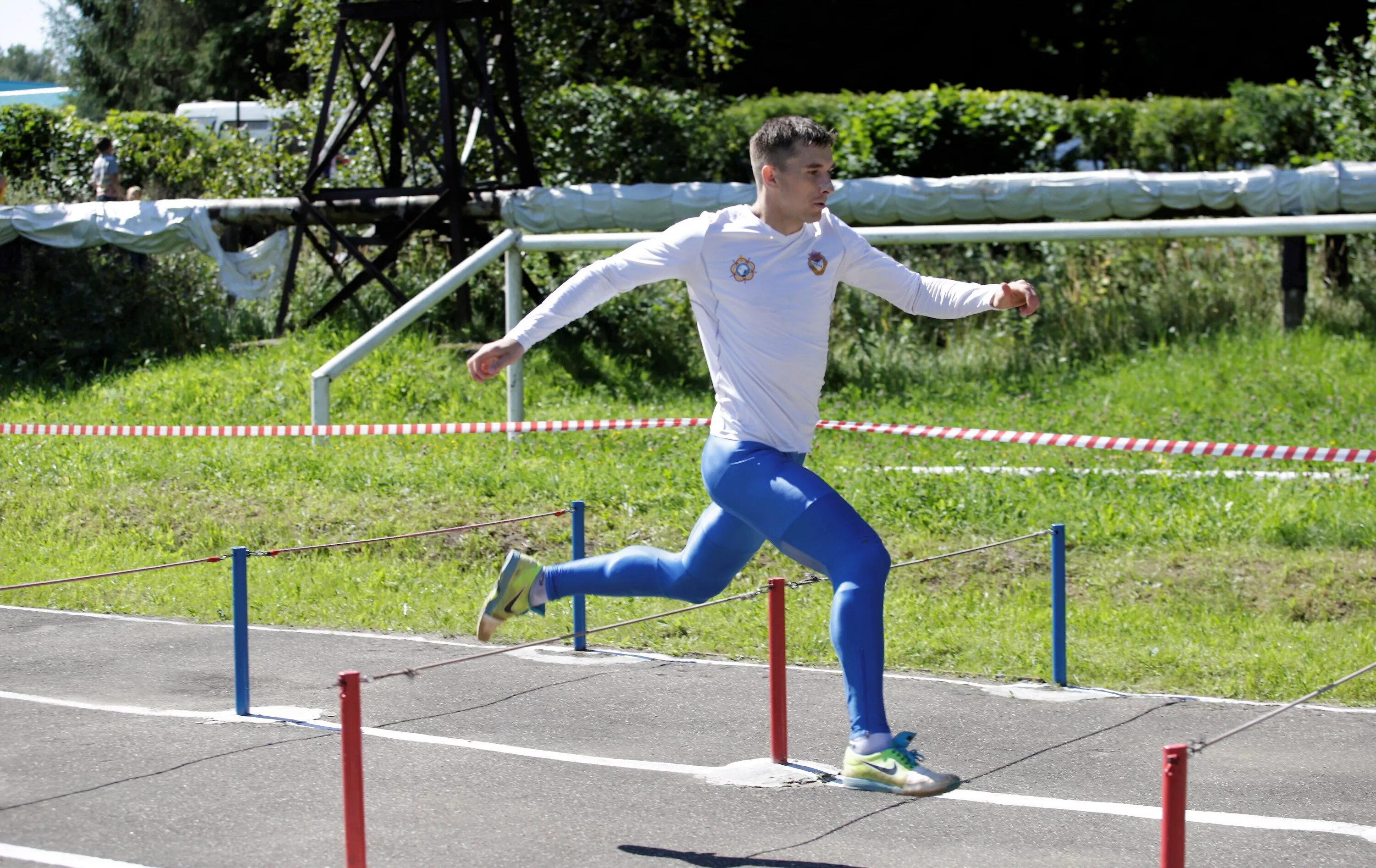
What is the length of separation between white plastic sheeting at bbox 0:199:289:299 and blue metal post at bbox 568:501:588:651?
9748mm

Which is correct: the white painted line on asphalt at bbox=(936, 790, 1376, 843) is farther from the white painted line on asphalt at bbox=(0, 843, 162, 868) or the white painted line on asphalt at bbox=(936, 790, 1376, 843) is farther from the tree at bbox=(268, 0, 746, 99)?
the tree at bbox=(268, 0, 746, 99)

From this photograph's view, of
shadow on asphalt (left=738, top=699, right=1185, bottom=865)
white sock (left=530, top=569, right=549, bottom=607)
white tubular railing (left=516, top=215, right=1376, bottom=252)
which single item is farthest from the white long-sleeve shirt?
white tubular railing (left=516, top=215, right=1376, bottom=252)

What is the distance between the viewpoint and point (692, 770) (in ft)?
20.3

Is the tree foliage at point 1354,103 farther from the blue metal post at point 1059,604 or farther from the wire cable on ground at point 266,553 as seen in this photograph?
the wire cable on ground at point 266,553

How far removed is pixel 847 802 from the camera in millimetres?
5723

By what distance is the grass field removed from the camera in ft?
28.1

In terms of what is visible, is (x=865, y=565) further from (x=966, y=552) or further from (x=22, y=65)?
(x=22, y=65)

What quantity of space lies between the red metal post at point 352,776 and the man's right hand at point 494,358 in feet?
3.66

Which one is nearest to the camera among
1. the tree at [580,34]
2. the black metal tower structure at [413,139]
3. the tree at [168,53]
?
the black metal tower structure at [413,139]

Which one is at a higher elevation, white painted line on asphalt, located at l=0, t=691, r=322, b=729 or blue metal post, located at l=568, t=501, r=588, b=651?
blue metal post, located at l=568, t=501, r=588, b=651

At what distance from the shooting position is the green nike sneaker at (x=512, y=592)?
5879mm

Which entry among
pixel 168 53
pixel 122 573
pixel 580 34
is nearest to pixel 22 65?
pixel 168 53

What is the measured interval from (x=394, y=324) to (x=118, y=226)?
542cm

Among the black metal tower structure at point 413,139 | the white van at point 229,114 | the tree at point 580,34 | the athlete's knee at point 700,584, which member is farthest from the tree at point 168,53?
the athlete's knee at point 700,584
